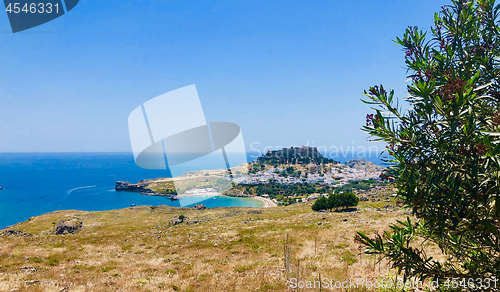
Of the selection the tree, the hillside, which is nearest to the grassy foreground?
the hillside

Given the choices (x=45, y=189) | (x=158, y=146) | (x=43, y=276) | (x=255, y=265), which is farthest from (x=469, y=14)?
(x=45, y=189)

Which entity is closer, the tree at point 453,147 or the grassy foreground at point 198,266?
the tree at point 453,147

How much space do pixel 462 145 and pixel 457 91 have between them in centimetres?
105

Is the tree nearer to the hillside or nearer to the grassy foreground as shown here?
the hillside

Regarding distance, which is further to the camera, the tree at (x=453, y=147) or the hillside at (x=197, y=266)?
the hillside at (x=197, y=266)

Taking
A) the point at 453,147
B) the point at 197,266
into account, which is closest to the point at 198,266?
the point at 197,266

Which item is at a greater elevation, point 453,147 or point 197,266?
point 453,147

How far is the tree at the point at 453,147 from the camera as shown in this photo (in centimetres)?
421

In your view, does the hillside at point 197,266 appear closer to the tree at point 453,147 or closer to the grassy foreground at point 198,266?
the grassy foreground at point 198,266

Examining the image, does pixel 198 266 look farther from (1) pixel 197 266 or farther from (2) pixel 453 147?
(2) pixel 453 147

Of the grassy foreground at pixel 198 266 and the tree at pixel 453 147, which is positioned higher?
the tree at pixel 453 147

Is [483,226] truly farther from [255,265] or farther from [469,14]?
[255,265]

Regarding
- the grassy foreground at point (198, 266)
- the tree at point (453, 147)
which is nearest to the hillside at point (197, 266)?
the grassy foreground at point (198, 266)

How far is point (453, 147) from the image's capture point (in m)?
4.39
